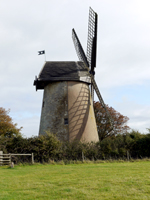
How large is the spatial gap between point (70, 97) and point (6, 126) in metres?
12.2

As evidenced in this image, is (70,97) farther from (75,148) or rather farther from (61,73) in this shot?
(75,148)

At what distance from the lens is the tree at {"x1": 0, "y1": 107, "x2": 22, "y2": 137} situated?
91.3 feet

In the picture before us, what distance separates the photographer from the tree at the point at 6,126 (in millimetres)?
27828

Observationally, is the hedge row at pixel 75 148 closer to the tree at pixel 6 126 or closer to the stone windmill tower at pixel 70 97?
the stone windmill tower at pixel 70 97

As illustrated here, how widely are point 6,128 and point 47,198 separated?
81.6ft

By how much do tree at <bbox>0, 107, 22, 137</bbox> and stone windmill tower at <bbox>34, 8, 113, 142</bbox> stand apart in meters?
7.97

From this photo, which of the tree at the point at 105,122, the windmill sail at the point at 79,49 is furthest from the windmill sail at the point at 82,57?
the tree at the point at 105,122

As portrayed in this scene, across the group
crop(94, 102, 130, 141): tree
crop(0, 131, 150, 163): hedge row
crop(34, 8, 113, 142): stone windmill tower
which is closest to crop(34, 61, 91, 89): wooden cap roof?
crop(34, 8, 113, 142): stone windmill tower

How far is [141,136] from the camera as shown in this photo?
67.2 feet

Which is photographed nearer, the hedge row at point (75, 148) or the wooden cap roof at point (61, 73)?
the hedge row at point (75, 148)

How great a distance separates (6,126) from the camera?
95.5 ft

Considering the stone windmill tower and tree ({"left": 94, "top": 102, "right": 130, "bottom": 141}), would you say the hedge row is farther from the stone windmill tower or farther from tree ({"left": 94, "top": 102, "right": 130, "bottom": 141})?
tree ({"left": 94, "top": 102, "right": 130, "bottom": 141})

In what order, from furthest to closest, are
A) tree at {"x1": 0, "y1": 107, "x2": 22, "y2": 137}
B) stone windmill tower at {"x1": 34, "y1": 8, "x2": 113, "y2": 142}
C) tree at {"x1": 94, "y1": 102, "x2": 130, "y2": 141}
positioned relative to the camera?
Result: tree at {"x1": 94, "y1": 102, "x2": 130, "y2": 141}, tree at {"x1": 0, "y1": 107, "x2": 22, "y2": 137}, stone windmill tower at {"x1": 34, "y1": 8, "x2": 113, "y2": 142}

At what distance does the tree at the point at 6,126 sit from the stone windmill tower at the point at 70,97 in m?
7.97
